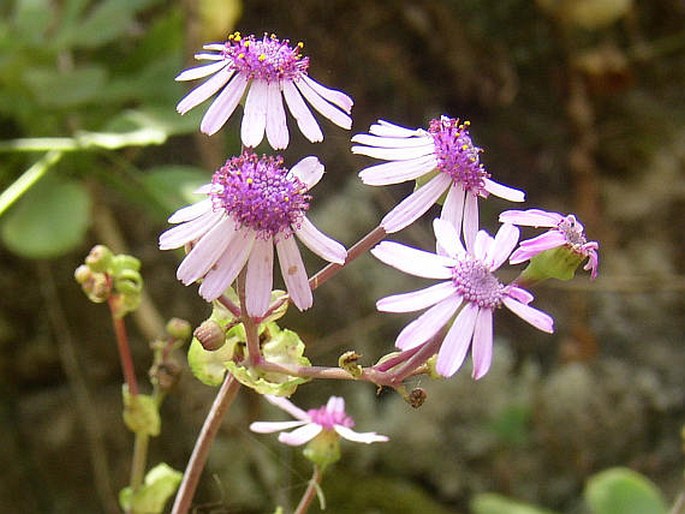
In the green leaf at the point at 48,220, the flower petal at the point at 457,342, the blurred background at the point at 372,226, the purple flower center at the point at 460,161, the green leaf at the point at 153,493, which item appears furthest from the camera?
the blurred background at the point at 372,226

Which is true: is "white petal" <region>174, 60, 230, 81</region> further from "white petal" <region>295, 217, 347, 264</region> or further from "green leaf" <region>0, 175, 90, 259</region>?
"green leaf" <region>0, 175, 90, 259</region>

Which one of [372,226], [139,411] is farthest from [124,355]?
[372,226]

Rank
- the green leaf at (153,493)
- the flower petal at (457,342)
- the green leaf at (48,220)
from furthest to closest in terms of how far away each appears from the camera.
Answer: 1. the green leaf at (48,220)
2. the green leaf at (153,493)
3. the flower petal at (457,342)

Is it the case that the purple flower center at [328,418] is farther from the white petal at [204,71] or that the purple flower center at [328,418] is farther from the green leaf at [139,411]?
the white petal at [204,71]

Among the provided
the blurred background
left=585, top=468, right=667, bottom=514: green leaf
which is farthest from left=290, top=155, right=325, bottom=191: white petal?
left=585, top=468, right=667, bottom=514: green leaf


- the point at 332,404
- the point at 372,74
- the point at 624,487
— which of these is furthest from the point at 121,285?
the point at 372,74

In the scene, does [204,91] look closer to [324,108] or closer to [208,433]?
[324,108]

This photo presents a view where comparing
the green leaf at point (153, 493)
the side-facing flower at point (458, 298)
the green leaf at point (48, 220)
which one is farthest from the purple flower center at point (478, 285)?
the green leaf at point (48, 220)
